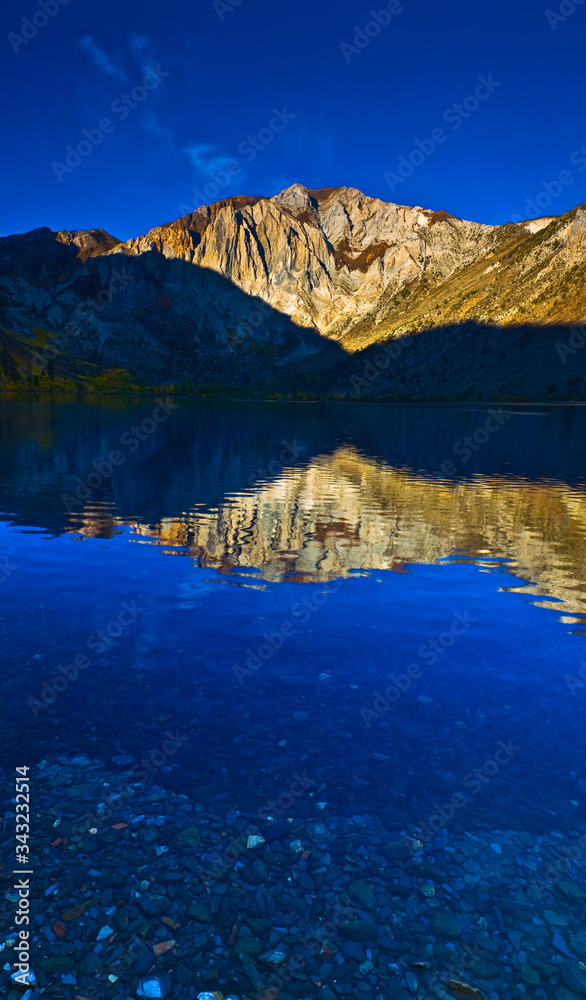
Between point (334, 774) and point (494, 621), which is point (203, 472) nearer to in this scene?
point (494, 621)

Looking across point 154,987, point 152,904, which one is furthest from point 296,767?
Result: point 154,987

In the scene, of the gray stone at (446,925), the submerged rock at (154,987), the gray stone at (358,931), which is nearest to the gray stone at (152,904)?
the submerged rock at (154,987)

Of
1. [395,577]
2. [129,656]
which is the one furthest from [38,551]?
[395,577]

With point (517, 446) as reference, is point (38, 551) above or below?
below

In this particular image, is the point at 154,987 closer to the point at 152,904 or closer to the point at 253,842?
the point at 152,904

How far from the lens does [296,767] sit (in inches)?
304

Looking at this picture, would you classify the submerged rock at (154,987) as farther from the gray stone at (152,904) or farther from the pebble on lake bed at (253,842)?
the pebble on lake bed at (253,842)

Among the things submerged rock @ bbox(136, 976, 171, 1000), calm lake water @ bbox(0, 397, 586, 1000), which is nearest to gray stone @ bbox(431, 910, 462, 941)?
calm lake water @ bbox(0, 397, 586, 1000)

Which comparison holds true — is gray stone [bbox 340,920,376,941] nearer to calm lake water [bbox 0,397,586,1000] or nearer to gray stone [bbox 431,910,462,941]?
calm lake water [bbox 0,397,586,1000]

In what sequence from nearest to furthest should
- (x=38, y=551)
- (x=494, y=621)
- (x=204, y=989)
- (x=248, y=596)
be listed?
(x=204, y=989) < (x=494, y=621) < (x=248, y=596) < (x=38, y=551)

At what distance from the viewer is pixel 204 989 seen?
15.2 feet

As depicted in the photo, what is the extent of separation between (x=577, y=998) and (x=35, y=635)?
37.1 feet

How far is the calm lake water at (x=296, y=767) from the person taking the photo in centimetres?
506

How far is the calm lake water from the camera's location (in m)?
5.06
